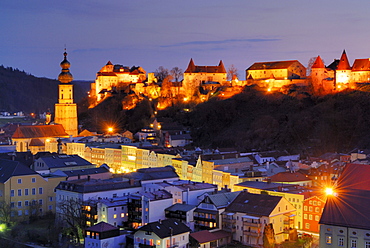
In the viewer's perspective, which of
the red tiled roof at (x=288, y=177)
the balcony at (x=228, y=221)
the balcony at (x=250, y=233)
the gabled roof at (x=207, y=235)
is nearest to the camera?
the gabled roof at (x=207, y=235)

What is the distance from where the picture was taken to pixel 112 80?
10300 centimetres

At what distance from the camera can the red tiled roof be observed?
46625 mm

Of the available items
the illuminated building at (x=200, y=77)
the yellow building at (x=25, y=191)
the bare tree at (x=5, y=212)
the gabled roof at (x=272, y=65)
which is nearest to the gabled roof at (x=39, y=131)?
the illuminated building at (x=200, y=77)

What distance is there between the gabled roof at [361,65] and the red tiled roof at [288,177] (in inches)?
1177

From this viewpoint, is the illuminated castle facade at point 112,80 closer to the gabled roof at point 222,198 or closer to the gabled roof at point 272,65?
the gabled roof at point 272,65

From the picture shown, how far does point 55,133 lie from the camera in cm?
7819

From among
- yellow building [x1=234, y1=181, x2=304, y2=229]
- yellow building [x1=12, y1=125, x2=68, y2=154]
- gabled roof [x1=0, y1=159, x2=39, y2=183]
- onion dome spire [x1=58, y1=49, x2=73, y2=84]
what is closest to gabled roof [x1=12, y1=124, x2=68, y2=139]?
yellow building [x1=12, y1=125, x2=68, y2=154]

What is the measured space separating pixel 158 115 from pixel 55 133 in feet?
54.3

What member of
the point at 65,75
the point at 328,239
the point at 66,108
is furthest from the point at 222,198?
the point at 65,75

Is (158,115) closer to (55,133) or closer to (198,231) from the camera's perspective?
(55,133)

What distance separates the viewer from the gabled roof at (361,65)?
2869 inches

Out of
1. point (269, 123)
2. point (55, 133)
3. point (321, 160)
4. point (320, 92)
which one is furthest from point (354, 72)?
point (55, 133)

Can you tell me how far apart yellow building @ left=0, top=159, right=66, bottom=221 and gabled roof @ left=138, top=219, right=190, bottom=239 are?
1288 cm

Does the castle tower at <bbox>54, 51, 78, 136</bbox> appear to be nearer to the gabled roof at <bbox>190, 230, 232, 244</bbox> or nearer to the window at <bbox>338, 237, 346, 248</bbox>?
the gabled roof at <bbox>190, 230, 232, 244</bbox>
